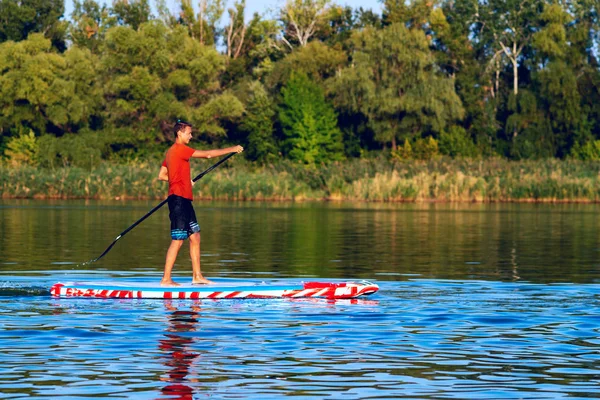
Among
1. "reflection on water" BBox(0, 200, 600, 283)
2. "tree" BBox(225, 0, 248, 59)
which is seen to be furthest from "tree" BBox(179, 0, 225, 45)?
"reflection on water" BBox(0, 200, 600, 283)

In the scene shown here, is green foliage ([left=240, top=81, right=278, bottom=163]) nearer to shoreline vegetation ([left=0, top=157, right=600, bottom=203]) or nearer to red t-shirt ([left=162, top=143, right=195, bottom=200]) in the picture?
shoreline vegetation ([left=0, top=157, right=600, bottom=203])

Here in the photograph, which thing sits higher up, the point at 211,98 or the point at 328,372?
the point at 211,98

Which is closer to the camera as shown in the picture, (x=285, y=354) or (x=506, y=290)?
(x=285, y=354)

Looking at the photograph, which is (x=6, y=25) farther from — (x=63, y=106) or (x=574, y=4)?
(x=574, y=4)

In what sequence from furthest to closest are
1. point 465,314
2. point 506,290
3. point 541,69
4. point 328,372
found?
point 541,69, point 506,290, point 465,314, point 328,372

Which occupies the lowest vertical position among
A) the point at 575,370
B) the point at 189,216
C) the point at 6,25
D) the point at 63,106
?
the point at 575,370

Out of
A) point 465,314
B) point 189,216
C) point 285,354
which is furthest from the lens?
point 189,216

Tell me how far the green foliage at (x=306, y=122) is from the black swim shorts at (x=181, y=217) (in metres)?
57.8

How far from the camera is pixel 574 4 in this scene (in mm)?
82438

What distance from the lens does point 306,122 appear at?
74938 millimetres

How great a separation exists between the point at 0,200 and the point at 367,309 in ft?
135

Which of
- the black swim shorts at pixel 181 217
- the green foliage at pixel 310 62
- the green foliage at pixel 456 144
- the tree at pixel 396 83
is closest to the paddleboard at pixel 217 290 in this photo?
the black swim shorts at pixel 181 217

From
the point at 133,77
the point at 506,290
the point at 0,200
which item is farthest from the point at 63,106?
the point at 506,290

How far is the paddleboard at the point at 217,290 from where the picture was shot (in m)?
15.6
